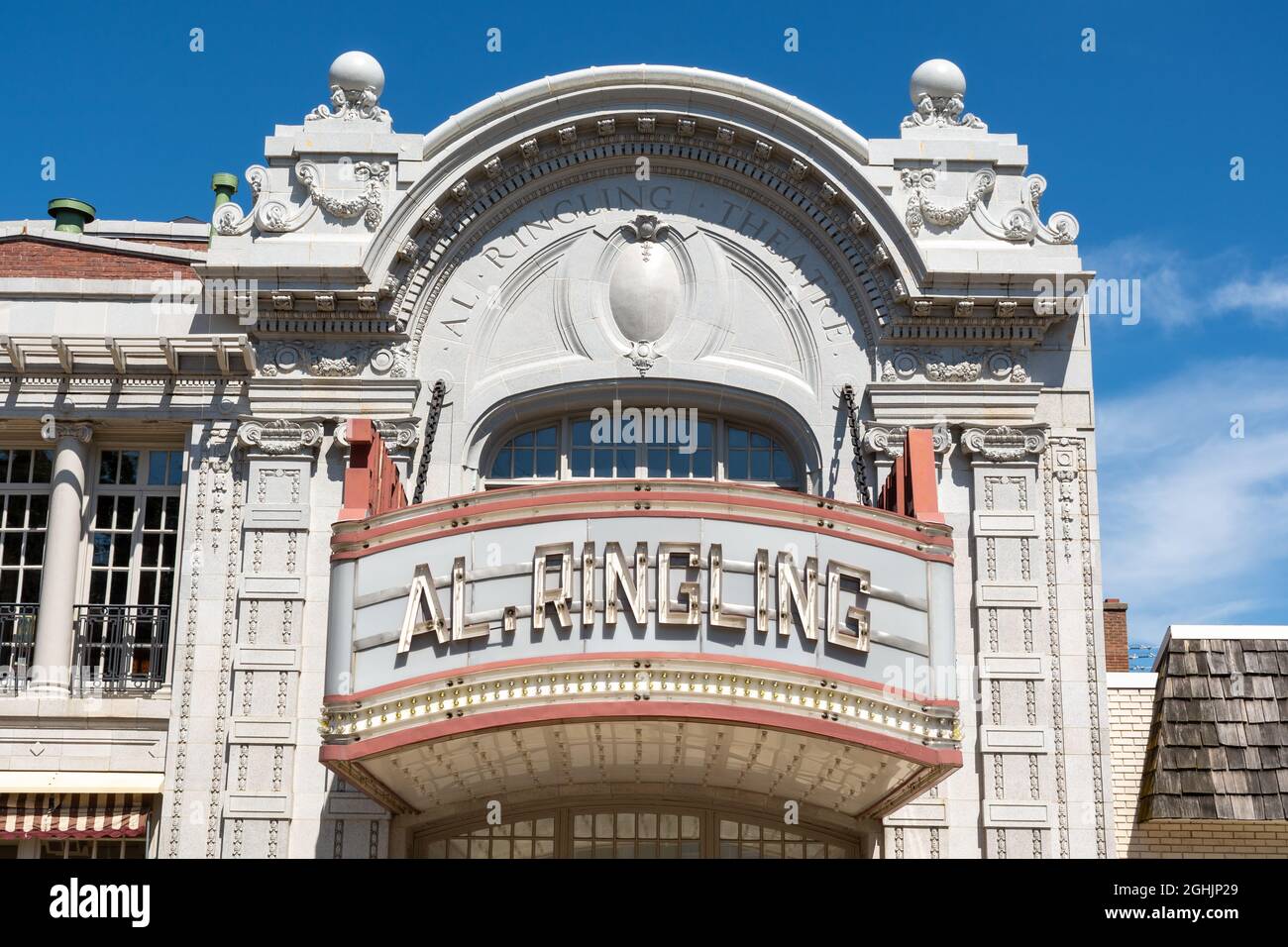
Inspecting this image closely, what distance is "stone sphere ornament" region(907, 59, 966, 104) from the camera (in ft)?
71.6

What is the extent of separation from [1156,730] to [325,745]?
9309 millimetres

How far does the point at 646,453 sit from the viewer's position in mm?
21578

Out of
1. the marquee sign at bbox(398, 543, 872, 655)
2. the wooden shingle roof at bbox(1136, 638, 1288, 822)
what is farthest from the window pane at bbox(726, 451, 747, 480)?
the wooden shingle roof at bbox(1136, 638, 1288, 822)

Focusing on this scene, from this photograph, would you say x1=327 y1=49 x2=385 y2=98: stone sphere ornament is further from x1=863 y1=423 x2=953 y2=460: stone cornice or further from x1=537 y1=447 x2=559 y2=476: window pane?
x1=863 y1=423 x2=953 y2=460: stone cornice

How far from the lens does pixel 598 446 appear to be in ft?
71.2

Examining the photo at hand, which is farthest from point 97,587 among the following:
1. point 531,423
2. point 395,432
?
point 531,423

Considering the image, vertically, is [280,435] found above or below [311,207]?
below

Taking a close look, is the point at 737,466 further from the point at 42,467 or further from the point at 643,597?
the point at 42,467

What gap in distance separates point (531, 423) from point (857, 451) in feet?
13.2

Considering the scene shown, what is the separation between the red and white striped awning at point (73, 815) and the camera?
19.8 metres

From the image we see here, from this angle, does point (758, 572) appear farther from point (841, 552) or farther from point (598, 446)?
point (598, 446)

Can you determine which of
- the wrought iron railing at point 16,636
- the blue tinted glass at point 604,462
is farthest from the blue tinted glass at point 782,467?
the wrought iron railing at point 16,636

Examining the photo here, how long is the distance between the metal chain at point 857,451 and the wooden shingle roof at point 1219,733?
152 inches
